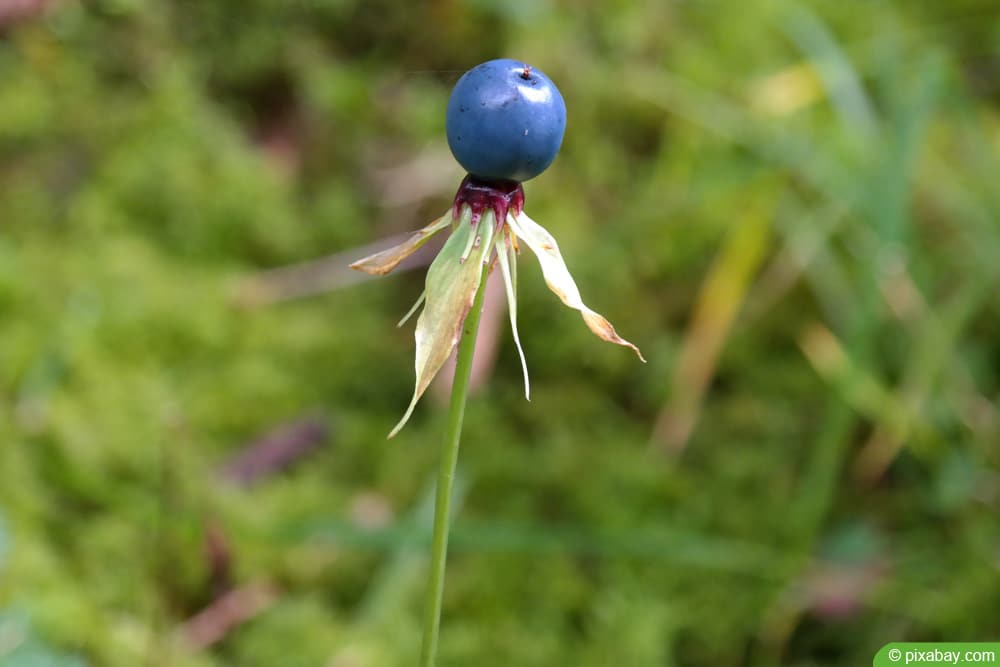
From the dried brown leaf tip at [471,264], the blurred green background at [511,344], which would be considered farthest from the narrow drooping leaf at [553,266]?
the blurred green background at [511,344]

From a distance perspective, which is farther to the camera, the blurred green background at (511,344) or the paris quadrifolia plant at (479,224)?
the blurred green background at (511,344)

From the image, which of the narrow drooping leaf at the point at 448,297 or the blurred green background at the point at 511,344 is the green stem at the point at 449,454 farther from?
the blurred green background at the point at 511,344

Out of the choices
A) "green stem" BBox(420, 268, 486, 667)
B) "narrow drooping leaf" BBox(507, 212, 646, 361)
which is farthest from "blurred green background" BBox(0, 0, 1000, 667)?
"narrow drooping leaf" BBox(507, 212, 646, 361)

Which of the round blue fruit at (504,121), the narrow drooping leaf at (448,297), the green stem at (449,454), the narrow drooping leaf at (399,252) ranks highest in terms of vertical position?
the round blue fruit at (504,121)

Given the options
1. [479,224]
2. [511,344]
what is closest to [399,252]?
[479,224]

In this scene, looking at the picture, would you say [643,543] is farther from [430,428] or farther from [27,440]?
[27,440]

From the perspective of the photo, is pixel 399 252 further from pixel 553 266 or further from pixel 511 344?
pixel 511 344

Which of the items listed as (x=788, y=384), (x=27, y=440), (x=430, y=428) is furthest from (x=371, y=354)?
(x=788, y=384)

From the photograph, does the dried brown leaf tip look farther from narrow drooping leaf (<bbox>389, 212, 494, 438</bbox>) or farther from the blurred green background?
the blurred green background
